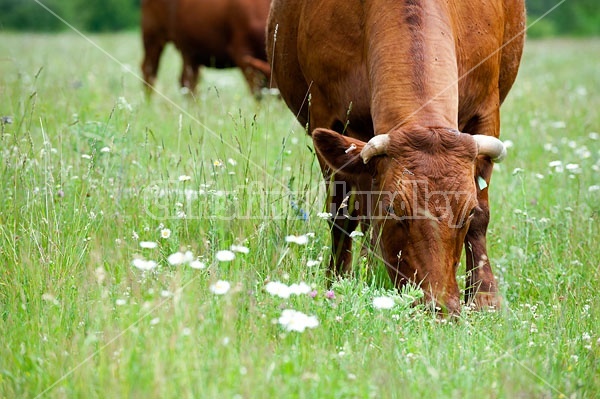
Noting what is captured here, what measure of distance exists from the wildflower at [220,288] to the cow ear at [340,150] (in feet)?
3.41

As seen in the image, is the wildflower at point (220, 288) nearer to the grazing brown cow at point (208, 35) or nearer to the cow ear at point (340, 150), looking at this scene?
the cow ear at point (340, 150)

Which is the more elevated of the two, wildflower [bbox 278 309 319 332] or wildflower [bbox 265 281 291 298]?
wildflower [bbox 265 281 291 298]

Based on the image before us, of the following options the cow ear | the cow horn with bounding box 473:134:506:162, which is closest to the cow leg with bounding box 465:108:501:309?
the cow horn with bounding box 473:134:506:162

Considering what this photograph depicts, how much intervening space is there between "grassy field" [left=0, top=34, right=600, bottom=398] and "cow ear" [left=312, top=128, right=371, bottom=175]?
428 mm

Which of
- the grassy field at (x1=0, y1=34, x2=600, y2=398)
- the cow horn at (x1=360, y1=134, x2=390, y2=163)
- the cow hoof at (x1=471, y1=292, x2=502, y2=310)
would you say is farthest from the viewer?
the cow hoof at (x1=471, y1=292, x2=502, y2=310)

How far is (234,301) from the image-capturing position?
11.2 feet

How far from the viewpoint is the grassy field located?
2914mm

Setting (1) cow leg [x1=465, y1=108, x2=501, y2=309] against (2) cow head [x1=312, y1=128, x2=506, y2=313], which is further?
(1) cow leg [x1=465, y1=108, x2=501, y2=309]

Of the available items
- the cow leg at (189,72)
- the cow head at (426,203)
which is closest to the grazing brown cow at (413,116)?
the cow head at (426,203)

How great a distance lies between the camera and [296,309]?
3.53m

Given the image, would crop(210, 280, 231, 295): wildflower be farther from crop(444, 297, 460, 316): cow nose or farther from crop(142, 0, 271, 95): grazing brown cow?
crop(142, 0, 271, 95): grazing brown cow

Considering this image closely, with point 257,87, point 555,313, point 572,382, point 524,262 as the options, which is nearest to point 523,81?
point 257,87

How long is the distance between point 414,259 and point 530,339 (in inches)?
23.4

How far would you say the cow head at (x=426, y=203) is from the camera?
375 centimetres
